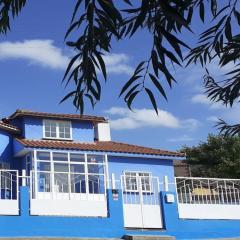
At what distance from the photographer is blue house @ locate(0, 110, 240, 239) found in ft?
53.0

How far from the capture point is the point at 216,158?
3600 cm

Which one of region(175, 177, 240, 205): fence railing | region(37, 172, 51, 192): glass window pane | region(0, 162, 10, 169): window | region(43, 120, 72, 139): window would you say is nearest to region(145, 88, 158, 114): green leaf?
region(175, 177, 240, 205): fence railing

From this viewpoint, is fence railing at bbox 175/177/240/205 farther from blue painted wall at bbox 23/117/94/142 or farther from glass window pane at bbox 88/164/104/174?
blue painted wall at bbox 23/117/94/142

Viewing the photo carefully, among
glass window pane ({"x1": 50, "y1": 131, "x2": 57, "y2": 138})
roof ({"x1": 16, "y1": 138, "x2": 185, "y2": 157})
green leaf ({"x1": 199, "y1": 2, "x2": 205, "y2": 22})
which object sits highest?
glass window pane ({"x1": 50, "y1": 131, "x2": 57, "y2": 138})

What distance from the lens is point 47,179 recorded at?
20.9 metres

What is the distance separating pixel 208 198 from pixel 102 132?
30.9ft

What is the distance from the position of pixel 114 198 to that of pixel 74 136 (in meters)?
8.28

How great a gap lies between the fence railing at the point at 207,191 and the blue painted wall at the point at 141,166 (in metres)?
5.14

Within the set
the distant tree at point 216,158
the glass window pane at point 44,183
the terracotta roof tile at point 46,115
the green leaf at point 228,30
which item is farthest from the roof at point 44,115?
the green leaf at point 228,30

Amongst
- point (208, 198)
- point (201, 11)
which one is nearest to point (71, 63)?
point (201, 11)

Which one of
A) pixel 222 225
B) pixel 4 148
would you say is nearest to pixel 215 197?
pixel 222 225

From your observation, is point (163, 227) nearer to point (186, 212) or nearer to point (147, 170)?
point (186, 212)

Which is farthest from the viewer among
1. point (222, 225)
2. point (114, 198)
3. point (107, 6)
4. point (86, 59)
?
point (222, 225)

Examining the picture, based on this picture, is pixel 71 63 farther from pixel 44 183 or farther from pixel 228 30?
pixel 44 183
